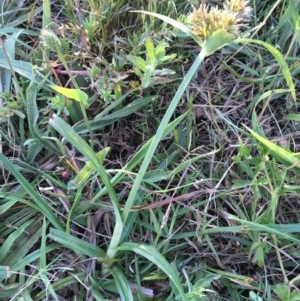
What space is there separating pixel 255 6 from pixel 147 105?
42 centimetres

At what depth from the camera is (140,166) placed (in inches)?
48.1

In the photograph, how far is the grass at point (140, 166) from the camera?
3.84 ft

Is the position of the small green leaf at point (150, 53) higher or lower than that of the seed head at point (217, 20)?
lower

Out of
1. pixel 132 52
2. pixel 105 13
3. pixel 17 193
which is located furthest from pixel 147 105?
pixel 17 193

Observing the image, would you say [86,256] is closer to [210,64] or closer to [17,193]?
[17,193]

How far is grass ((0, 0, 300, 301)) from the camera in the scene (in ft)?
3.84

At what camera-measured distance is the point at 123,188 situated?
4.14 ft

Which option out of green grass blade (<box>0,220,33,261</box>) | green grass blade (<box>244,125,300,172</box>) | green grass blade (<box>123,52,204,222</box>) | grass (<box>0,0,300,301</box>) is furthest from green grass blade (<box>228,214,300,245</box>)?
green grass blade (<box>0,220,33,261</box>)

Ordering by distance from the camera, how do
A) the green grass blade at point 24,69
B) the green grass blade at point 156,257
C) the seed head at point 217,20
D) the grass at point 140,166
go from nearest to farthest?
the seed head at point 217,20, the green grass blade at point 156,257, the grass at point 140,166, the green grass blade at point 24,69

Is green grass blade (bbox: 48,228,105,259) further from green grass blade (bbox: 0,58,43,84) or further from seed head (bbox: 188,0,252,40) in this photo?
seed head (bbox: 188,0,252,40)

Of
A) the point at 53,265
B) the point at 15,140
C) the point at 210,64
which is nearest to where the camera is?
the point at 53,265

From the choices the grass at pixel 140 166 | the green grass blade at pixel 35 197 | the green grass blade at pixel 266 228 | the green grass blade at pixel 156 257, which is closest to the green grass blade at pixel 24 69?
the grass at pixel 140 166

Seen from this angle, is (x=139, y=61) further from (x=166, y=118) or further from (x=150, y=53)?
(x=166, y=118)

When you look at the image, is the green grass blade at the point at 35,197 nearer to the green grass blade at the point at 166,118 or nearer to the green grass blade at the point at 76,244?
the green grass blade at the point at 76,244
